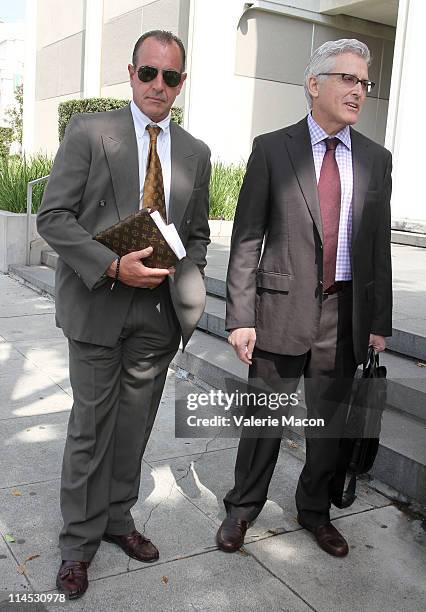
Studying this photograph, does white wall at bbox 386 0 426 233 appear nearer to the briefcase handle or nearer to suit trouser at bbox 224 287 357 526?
the briefcase handle

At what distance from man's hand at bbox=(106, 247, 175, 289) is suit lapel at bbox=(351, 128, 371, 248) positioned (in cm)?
88

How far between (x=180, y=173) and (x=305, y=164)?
0.54 meters

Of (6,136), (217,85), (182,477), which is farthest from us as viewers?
(6,136)

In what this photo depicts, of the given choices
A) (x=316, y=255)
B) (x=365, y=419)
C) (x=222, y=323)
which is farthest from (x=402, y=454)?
(x=222, y=323)

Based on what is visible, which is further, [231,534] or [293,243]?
[231,534]

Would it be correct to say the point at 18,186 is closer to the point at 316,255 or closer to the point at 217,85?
the point at 217,85

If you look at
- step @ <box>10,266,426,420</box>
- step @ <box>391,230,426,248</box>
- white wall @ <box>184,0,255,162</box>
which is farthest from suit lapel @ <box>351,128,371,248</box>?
white wall @ <box>184,0,255,162</box>

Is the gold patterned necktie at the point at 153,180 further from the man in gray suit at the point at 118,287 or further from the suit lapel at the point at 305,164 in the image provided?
the suit lapel at the point at 305,164

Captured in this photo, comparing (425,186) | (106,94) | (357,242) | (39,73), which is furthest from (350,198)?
(39,73)

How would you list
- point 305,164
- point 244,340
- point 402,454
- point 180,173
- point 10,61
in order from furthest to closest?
Answer: point 10,61 → point 402,454 → point 244,340 → point 305,164 → point 180,173

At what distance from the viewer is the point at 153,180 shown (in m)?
2.63

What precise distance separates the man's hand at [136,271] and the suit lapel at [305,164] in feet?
2.31

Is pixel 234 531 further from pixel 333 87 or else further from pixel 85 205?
pixel 333 87

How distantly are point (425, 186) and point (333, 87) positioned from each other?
799 cm
